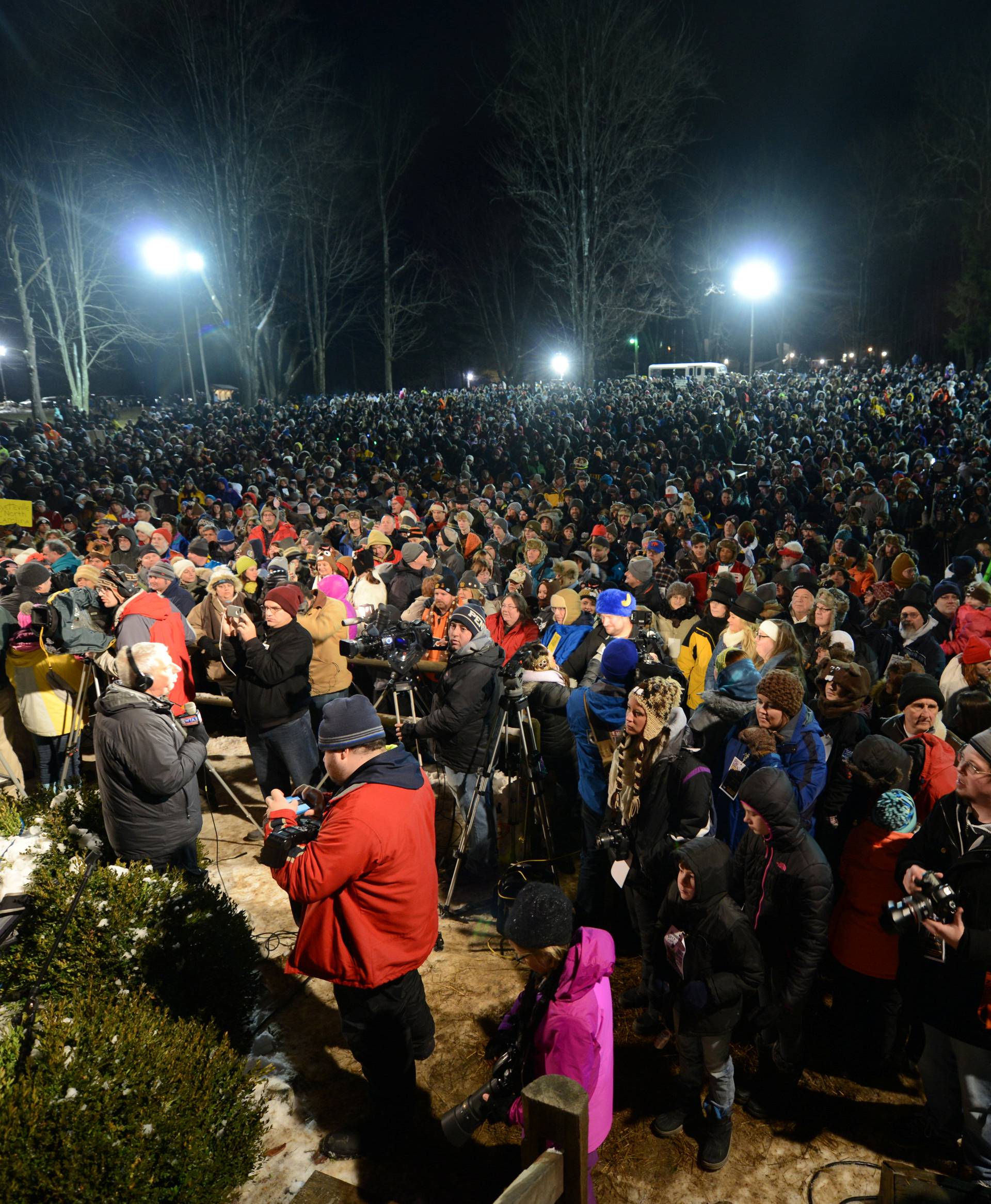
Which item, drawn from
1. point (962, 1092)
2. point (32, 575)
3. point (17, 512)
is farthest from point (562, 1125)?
point (17, 512)

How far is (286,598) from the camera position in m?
5.29

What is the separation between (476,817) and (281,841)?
2.42 meters

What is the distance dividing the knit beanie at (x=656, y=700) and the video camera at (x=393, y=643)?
220 cm

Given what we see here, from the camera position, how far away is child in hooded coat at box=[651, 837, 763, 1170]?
119 inches

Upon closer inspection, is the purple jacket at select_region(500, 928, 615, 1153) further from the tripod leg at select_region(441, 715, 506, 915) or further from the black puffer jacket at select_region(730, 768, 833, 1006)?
the tripod leg at select_region(441, 715, 506, 915)

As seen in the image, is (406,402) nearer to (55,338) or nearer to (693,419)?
(693,419)

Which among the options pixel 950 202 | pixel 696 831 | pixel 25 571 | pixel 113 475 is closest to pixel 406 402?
pixel 113 475

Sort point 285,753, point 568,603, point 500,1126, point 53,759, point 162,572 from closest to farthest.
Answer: point 500,1126 < point 285,753 < point 568,603 < point 53,759 < point 162,572

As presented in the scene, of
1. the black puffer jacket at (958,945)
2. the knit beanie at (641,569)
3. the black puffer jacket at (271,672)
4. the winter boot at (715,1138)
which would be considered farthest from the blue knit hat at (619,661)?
the knit beanie at (641,569)

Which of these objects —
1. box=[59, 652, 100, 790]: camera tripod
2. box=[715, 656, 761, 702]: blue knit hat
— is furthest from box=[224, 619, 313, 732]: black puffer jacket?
box=[715, 656, 761, 702]: blue knit hat

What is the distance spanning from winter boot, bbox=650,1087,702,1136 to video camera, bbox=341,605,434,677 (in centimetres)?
315

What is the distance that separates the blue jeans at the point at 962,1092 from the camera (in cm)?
265

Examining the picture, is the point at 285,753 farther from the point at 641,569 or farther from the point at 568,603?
the point at 641,569

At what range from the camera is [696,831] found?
144 inches
